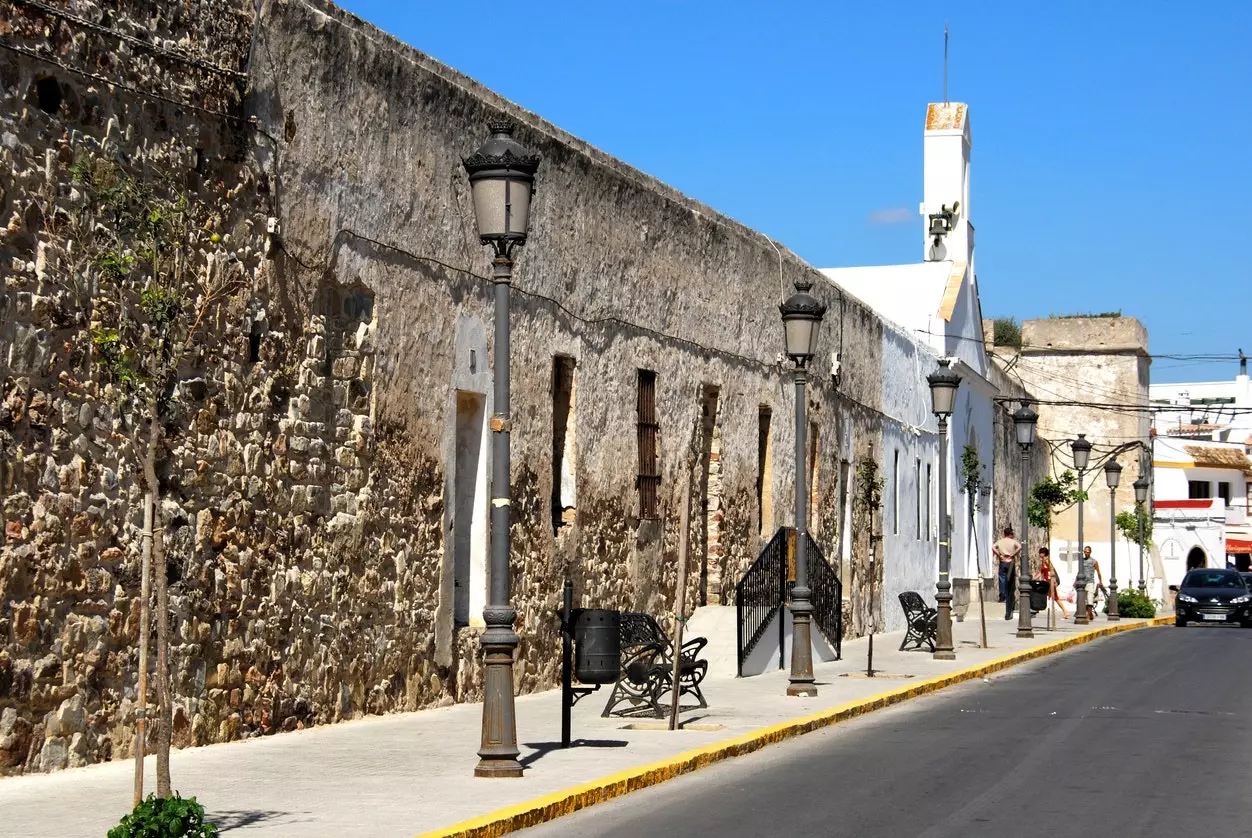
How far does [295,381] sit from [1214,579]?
1259 inches

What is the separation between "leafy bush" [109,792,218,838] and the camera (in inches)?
281

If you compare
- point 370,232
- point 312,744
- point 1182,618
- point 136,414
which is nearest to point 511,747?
point 312,744

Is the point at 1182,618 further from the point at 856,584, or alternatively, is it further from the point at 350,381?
the point at 350,381

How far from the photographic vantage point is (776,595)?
69.8 feet

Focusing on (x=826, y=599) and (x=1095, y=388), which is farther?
(x=1095, y=388)

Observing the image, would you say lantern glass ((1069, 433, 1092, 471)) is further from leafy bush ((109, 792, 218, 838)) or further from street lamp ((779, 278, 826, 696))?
leafy bush ((109, 792, 218, 838))

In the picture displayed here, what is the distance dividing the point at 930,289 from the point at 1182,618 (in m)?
9.41

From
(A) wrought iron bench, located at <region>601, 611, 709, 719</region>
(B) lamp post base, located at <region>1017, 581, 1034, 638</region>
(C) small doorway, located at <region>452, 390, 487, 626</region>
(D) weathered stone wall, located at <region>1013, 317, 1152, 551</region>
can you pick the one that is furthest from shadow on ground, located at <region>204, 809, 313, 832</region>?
(D) weathered stone wall, located at <region>1013, 317, 1152, 551</region>

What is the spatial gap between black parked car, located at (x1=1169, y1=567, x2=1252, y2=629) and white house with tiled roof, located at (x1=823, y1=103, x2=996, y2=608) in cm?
492

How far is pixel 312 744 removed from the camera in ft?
38.6

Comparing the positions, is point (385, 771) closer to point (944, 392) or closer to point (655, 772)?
point (655, 772)

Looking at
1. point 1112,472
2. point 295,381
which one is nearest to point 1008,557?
point 1112,472

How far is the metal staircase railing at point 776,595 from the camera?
19895 mm

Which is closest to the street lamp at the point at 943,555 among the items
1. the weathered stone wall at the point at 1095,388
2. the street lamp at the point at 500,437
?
the street lamp at the point at 500,437
